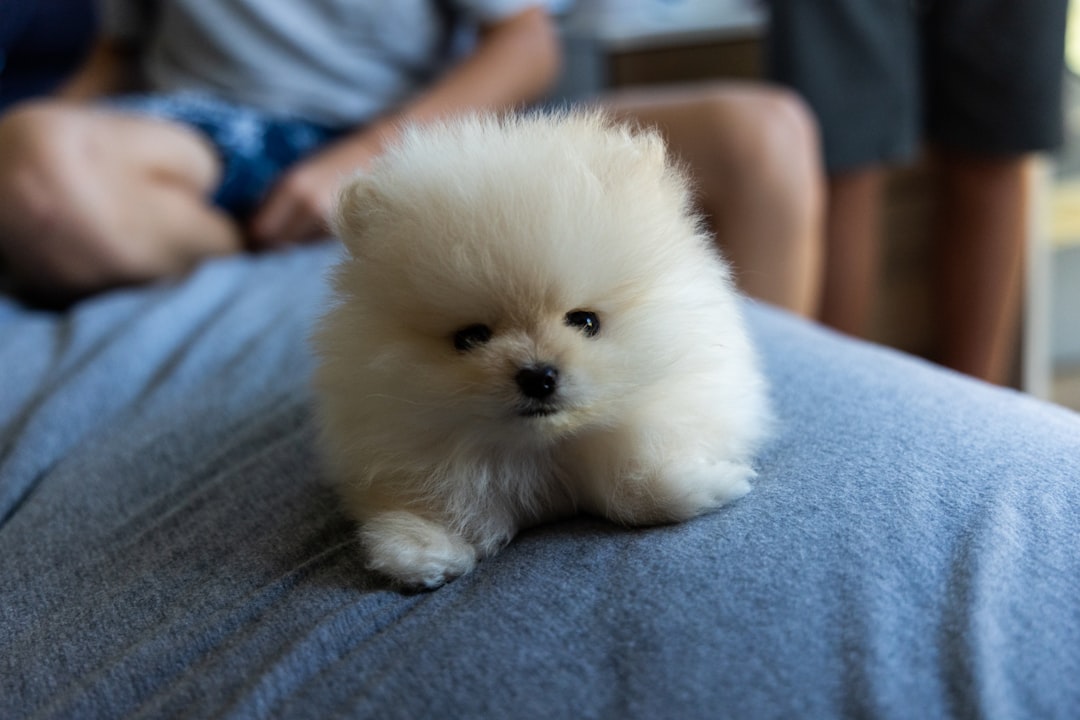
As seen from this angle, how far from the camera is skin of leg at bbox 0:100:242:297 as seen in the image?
1.61 m

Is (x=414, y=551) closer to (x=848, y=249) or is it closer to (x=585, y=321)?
(x=585, y=321)

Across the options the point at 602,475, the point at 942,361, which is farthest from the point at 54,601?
the point at 942,361

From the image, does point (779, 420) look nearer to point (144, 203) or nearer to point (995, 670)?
point (995, 670)

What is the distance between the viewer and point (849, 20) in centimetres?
178

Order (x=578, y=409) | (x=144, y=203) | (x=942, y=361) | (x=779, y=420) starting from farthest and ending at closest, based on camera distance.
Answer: (x=942, y=361), (x=144, y=203), (x=779, y=420), (x=578, y=409)

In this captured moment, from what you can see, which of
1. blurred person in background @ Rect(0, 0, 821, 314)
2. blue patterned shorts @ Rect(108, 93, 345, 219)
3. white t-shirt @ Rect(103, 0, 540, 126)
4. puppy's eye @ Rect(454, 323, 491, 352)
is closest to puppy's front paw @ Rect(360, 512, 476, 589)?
puppy's eye @ Rect(454, 323, 491, 352)

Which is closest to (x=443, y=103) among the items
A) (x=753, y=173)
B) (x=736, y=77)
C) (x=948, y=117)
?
(x=753, y=173)

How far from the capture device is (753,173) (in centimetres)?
154

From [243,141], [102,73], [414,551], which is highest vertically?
[102,73]

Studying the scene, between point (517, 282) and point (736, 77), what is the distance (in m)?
1.92

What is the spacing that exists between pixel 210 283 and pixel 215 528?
2.66ft

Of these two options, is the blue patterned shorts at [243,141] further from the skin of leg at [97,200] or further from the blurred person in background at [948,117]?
the blurred person in background at [948,117]

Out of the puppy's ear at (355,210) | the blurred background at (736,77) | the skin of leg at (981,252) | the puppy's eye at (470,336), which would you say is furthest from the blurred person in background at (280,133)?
the puppy's eye at (470,336)

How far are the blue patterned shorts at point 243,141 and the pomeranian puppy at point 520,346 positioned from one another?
1.21m
